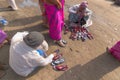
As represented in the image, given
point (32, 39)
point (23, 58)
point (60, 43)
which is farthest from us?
point (60, 43)

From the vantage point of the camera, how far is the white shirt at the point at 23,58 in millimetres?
4262

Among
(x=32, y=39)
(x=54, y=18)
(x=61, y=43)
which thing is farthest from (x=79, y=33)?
(x=32, y=39)

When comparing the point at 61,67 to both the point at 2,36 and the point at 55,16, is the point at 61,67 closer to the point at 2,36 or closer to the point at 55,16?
the point at 55,16

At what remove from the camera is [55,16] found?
495 cm

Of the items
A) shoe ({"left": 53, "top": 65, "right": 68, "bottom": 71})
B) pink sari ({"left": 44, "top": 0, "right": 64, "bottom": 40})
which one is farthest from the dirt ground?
pink sari ({"left": 44, "top": 0, "right": 64, "bottom": 40})

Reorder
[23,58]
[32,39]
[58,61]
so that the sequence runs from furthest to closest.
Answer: [58,61] < [23,58] < [32,39]

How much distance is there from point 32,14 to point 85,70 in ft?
7.83

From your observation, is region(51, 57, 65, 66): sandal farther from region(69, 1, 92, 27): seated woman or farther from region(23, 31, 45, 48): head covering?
region(69, 1, 92, 27): seated woman

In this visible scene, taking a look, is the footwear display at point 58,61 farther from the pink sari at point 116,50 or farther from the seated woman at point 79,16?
the seated woman at point 79,16

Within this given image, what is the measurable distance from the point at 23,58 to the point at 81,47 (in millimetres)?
1579

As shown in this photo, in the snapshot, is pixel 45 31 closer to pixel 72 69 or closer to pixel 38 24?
pixel 38 24

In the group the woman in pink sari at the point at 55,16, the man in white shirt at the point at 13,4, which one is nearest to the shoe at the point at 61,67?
the woman in pink sari at the point at 55,16

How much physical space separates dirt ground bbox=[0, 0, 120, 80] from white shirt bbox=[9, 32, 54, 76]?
191mm

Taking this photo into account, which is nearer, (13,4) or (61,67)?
(61,67)
